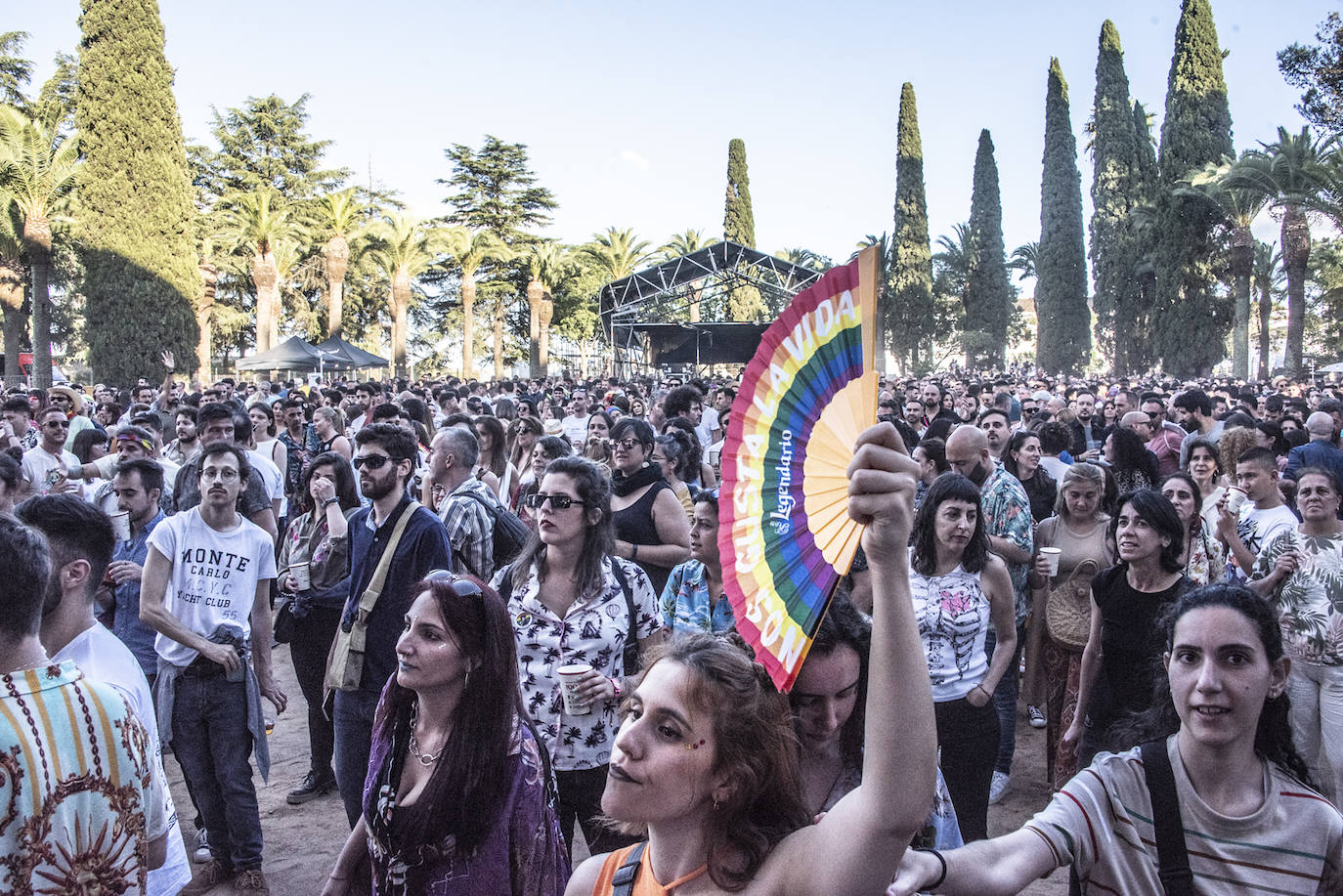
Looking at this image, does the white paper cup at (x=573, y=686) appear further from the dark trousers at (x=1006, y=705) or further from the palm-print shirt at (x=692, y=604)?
the dark trousers at (x=1006, y=705)

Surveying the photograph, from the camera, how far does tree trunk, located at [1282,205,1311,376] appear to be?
27.8m

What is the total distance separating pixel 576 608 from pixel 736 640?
1.61 m

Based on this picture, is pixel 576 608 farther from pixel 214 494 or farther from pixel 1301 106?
pixel 1301 106

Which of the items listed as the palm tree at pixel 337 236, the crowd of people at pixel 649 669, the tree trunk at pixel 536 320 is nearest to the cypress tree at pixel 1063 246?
the tree trunk at pixel 536 320

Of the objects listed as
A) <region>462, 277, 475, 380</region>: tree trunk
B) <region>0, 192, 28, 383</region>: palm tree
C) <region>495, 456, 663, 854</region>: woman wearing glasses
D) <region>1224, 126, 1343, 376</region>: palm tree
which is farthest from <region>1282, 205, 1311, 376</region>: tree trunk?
<region>0, 192, 28, 383</region>: palm tree

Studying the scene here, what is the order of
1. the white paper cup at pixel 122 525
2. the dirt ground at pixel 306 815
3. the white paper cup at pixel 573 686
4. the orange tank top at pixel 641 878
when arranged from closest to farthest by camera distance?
the orange tank top at pixel 641 878
the white paper cup at pixel 573 686
the dirt ground at pixel 306 815
the white paper cup at pixel 122 525

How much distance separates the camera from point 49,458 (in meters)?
6.80

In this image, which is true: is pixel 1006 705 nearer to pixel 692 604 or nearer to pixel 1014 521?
pixel 1014 521

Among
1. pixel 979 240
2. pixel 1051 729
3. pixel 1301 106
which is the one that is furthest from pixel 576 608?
pixel 979 240

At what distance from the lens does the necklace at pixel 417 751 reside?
2658mm

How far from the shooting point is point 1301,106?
889 inches

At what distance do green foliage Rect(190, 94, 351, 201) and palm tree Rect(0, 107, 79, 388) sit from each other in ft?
52.5

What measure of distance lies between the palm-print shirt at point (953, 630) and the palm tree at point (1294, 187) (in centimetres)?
2674

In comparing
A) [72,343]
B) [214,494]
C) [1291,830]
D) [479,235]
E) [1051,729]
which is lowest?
[1051,729]
